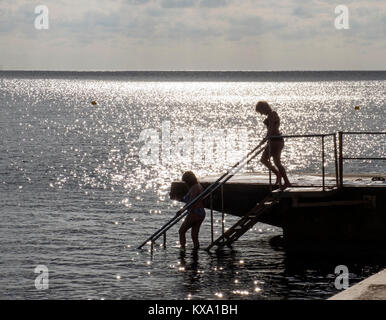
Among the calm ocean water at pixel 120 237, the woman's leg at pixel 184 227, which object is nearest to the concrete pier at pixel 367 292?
the calm ocean water at pixel 120 237

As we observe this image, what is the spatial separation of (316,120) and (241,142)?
38.0m

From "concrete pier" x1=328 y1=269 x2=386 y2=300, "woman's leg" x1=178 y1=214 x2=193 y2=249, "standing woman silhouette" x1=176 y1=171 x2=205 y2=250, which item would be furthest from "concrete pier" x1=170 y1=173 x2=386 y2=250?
"concrete pier" x1=328 y1=269 x2=386 y2=300

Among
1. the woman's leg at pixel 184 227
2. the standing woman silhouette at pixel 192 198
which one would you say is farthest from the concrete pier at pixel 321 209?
the woman's leg at pixel 184 227

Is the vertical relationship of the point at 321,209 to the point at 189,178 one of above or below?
below

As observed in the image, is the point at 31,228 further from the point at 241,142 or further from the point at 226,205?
the point at 241,142

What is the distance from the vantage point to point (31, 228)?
95.2ft

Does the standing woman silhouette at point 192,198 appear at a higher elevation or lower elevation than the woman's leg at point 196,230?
higher

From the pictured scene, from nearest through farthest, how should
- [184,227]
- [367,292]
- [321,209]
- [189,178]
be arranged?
[367,292], [189,178], [184,227], [321,209]

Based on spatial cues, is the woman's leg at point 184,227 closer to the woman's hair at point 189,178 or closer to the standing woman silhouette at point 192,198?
the standing woman silhouette at point 192,198

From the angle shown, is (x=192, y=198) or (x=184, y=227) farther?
(x=184, y=227)

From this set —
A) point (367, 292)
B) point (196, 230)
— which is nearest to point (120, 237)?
point (196, 230)

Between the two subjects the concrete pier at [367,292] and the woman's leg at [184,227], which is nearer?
the concrete pier at [367,292]

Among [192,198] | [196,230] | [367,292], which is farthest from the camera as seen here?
A: [196,230]

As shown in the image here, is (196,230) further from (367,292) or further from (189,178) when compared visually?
(367,292)
